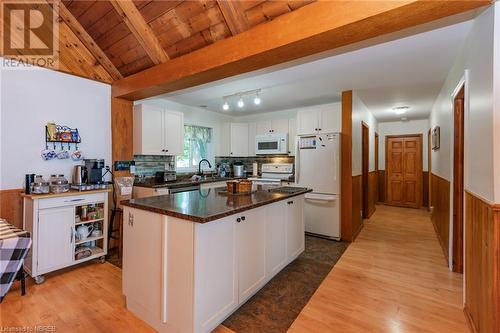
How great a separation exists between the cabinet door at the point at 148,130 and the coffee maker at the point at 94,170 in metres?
0.64

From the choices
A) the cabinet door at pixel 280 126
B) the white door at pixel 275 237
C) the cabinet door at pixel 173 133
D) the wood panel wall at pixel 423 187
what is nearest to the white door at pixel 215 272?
the white door at pixel 275 237

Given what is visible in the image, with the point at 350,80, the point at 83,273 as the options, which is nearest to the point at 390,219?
the point at 350,80

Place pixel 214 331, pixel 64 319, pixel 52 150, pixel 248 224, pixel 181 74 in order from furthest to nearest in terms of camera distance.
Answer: pixel 52 150 < pixel 181 74 < pixel 248 224 < pixel 64 319 < pixel 214 331

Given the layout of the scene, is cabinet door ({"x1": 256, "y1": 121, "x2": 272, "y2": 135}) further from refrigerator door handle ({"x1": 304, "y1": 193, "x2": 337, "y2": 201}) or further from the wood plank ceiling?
the wood plank ceiling

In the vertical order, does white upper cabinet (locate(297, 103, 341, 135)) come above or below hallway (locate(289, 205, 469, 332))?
above

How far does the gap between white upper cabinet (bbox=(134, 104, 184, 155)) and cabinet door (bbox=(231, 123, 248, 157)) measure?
1.51 metres

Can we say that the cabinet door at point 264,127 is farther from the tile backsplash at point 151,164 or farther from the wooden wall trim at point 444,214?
the wooden wall trim at point 444,214

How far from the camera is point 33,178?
267 centimetres

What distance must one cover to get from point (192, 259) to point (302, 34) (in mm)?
1817

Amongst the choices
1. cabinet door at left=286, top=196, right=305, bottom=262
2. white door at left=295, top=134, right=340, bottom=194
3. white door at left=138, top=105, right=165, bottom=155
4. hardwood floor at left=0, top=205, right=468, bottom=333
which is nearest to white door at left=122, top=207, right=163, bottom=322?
hardwood floor at left=0, top=205, right=468, bottom=333

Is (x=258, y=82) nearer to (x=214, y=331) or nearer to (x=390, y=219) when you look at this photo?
(x=214, y=331)

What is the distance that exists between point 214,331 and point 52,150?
2.82 m

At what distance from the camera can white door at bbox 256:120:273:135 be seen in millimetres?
5266

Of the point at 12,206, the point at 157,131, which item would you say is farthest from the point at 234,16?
the point at 12,206
